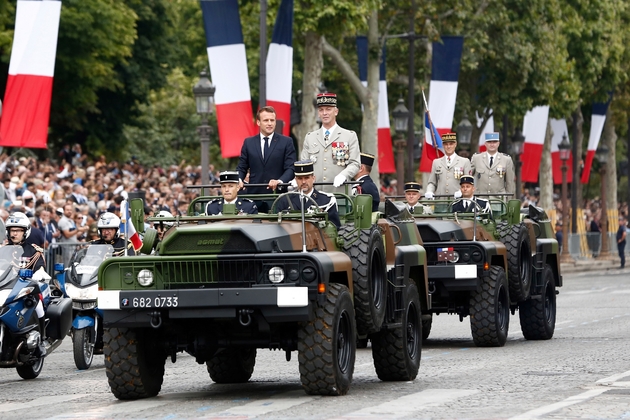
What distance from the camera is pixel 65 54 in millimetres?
49969

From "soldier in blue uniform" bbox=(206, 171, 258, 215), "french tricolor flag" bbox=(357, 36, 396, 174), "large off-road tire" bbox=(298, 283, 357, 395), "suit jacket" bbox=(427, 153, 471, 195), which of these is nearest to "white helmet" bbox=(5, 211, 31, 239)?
"soldier in blue uniform" bbox=(206, 171, 258, 215)

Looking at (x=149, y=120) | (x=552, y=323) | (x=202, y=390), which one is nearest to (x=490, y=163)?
(x=552, y=323)

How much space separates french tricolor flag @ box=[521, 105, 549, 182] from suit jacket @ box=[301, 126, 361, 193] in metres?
36.8

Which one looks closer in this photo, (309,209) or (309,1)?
(309,209)

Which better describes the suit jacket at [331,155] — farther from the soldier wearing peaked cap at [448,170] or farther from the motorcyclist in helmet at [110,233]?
the soldier wearing peaked cap at [448,170]

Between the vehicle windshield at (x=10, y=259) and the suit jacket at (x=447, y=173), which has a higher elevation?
the suit jacket at (x=447, y=173)

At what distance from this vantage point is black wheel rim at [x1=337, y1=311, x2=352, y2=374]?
12.5 m

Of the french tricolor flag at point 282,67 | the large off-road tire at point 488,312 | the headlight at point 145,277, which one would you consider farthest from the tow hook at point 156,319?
the french tricolor flag at point 282,67

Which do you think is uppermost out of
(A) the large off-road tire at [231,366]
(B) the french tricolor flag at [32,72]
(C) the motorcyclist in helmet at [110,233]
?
(B) the french tricolor flag at [32,72]

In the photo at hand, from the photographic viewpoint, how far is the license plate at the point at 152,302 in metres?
12.0

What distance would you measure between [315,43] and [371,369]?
27.5m

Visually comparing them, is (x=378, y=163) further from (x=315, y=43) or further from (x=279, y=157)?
(x=279, y=157)

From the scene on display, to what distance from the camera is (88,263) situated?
60.2ft

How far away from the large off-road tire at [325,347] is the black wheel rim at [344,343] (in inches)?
0.5
